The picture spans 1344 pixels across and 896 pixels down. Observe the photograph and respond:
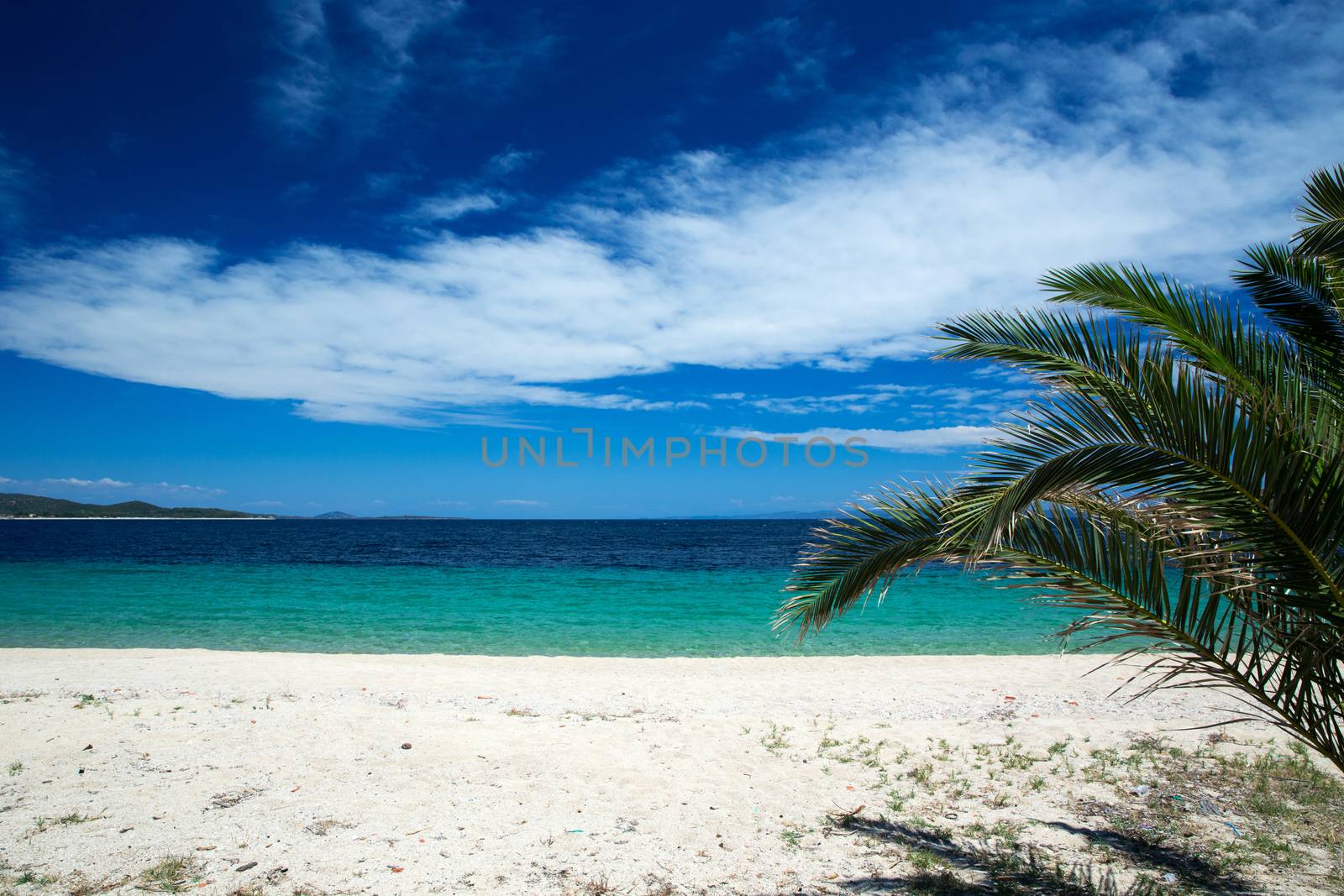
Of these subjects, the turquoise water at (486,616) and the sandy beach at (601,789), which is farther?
the turquoise water at (486,616)

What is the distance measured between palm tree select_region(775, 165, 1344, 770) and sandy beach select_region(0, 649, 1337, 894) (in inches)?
71.4

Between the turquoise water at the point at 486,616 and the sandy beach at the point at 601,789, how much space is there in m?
5.90

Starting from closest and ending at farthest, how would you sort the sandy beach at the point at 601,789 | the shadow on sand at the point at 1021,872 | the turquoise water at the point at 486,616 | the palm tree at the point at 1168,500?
the palm tree at the point at 1168,500 → the shadow on sand at the point at 1021,872 → the sandy beach at the point at 601,789 → the turquoise water at the point at 486,616

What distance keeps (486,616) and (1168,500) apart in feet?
62.7

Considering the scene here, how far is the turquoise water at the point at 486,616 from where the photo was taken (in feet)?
52.6

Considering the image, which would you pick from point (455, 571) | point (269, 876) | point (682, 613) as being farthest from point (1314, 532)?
point (455, 571)

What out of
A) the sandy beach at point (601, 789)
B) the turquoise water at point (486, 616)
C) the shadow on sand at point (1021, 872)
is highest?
the shadow on sand at point (1021, 872)

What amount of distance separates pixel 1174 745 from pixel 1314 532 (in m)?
5.80

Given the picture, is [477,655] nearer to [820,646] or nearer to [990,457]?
[820,646]

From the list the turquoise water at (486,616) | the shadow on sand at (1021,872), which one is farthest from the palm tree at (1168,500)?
the turquoise water at (486,616)

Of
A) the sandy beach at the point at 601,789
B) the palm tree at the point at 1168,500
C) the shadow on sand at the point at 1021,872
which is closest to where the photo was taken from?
the palm tree at the point at 1168,500

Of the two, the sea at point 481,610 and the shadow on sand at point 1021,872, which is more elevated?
the shadow on sand at point 1021,872

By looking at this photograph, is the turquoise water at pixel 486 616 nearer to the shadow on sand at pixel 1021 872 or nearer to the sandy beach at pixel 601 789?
the sandy beach at pixel 601 789

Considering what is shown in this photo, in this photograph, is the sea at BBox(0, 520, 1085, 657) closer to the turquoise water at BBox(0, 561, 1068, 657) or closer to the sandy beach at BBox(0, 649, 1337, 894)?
the turquoise water at BBox(0, 561, 1068, 657)
